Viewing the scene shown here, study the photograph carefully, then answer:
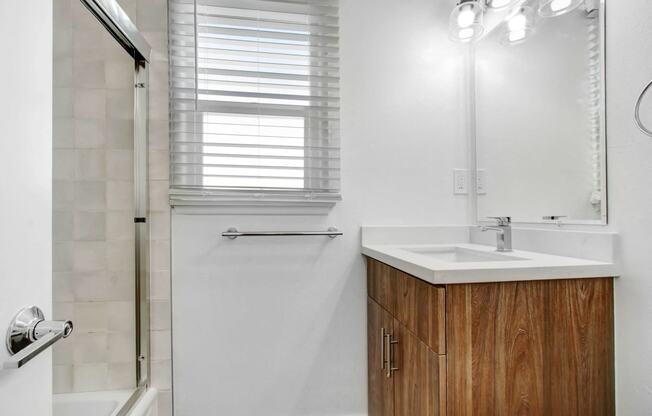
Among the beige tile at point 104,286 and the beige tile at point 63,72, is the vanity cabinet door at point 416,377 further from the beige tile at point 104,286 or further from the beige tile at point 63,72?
the beige tile at point 63,72

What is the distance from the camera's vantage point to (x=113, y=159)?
1.38 metres

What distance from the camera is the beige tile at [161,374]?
153 centimetres

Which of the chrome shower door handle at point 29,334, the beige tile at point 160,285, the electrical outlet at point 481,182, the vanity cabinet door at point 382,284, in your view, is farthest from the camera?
the electrical outlet at point 481,182

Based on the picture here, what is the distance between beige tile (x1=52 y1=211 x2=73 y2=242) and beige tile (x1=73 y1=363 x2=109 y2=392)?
46 centimetres

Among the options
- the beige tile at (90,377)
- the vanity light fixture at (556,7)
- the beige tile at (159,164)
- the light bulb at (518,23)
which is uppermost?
the light bulb at (518,23)

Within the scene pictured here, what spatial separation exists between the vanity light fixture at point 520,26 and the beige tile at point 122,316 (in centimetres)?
193

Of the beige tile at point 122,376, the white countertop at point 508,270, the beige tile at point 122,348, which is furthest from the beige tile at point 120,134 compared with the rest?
the white countertop at point 508,270

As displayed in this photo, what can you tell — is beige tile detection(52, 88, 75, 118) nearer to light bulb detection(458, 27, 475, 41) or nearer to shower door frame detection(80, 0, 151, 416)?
shower door frame detection(80, 0, 151, 416)

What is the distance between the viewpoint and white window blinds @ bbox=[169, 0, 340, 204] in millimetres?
1574

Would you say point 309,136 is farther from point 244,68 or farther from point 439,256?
point 439,256

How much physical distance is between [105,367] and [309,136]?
1261mm

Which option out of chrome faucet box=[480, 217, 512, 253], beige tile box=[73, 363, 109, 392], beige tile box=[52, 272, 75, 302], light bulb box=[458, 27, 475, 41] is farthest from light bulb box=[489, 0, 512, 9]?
beige tile box=[73, 363, 109, 392]

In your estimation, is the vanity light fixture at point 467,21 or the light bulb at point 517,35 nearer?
the light bulb at point 517,35

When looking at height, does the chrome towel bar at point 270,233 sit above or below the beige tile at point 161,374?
above
